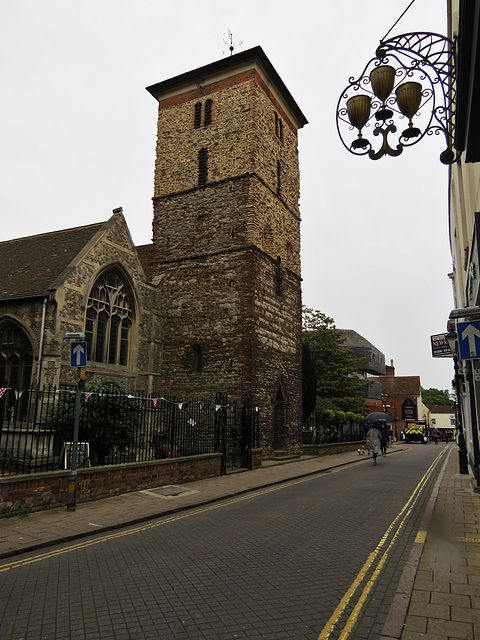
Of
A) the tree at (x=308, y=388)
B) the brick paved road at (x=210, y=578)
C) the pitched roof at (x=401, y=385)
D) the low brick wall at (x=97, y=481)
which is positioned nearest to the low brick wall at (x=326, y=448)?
the tree at (x=308, y=388)

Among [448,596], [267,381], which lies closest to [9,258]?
[267,381]

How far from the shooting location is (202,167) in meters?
24.6

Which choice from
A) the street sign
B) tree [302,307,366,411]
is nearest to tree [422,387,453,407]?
tree [302,307,366,411]

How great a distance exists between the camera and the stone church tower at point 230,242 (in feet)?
70.8

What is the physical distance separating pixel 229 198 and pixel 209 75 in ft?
→ 25.1

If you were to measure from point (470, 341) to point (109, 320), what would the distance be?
15.6m

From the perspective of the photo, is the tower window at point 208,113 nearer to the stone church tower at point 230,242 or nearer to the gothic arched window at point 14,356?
the stone church tower at point 230,242

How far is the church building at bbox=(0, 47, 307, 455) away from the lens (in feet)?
57.2

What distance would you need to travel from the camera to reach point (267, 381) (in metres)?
22.0

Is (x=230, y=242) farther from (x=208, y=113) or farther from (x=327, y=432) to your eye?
(x=327, y=432)

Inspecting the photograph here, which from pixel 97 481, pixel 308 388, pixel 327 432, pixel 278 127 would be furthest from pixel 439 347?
pixel 97 481

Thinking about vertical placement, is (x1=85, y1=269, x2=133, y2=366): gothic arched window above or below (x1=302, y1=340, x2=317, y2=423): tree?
above

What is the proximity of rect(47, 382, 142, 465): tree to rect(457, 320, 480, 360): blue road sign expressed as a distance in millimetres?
9076

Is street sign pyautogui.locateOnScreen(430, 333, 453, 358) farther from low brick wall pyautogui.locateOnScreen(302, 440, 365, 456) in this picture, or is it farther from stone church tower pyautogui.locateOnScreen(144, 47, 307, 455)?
low brick wall pyautogui.locateOnScreen(302, 440, 365, 456)
